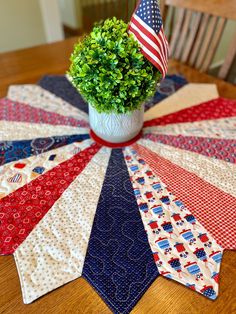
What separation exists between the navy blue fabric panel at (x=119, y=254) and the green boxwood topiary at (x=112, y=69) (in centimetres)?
27

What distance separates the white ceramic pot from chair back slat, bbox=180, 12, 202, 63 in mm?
674

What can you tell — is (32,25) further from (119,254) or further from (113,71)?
(119,254)

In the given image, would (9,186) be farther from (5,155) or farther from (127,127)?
(127,127)

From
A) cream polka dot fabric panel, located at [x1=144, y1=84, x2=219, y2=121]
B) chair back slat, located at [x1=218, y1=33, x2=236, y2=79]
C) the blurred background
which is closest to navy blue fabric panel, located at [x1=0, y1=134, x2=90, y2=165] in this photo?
cream polka dot fabric panel, located at [x1=144, y1=84, x2=219, y2=121]

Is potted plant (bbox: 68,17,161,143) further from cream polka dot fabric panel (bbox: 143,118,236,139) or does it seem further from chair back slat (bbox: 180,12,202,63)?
chair back slat (bbox: 180,12,202,63)

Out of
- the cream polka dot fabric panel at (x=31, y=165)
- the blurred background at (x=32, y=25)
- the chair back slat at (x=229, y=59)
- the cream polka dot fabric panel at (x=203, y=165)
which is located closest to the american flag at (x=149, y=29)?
the cream polka dot fabric panel at (x=203, y=165)

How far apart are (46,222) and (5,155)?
337 mm

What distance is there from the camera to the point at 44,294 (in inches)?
22.0

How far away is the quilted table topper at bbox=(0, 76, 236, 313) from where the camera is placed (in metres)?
0.59

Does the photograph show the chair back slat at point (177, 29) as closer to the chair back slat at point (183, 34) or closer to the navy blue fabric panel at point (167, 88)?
the chair back slat at point (183, 34)

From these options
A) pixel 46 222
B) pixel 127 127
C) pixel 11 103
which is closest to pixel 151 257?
pixel 46 222

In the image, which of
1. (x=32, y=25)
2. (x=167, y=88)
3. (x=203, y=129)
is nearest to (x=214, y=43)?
(x=167, y=88)

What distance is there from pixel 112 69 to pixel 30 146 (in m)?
0.44

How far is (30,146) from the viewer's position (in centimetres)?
92
